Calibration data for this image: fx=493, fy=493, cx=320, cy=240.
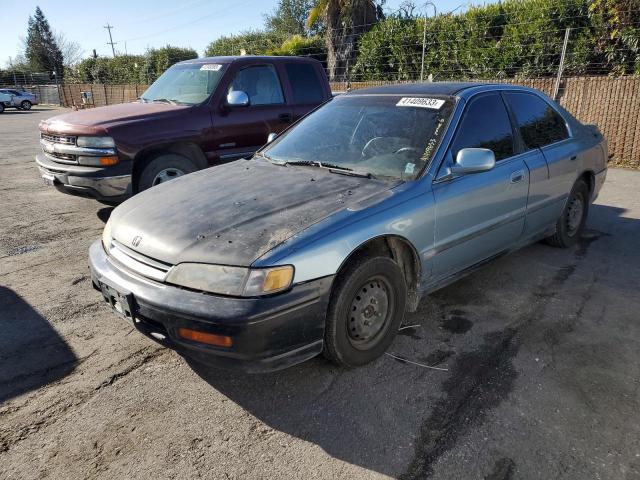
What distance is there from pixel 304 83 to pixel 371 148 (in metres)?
3.83

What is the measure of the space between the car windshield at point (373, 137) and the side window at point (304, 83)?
113 inches

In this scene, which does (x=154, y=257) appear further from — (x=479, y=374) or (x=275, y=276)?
(x=479, y=374)

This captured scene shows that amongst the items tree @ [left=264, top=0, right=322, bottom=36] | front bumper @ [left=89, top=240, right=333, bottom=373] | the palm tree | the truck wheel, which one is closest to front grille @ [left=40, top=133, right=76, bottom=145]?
the truck wheel

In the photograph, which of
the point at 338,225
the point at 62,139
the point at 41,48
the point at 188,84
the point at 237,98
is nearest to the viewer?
the point at 338,225

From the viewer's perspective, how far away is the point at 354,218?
277 centimetres

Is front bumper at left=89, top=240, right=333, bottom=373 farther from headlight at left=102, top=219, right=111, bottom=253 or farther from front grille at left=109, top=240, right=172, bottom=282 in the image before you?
headlight at left=102, top=219, right=111, bottom=253

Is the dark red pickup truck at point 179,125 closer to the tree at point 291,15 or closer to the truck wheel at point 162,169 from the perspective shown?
the truck wheel at point 162,169

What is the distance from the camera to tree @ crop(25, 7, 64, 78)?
68438 mm

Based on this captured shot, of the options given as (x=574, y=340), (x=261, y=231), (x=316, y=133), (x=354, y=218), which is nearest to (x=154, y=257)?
(x=261, y=231)

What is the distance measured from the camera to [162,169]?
5738 mm

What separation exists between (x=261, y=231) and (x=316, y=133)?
1.57 meters

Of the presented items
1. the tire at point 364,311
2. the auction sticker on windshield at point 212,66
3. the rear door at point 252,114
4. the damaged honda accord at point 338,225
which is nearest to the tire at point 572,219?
the damaged honda accord at point 338,225

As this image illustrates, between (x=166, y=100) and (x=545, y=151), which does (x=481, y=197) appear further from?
(x=166, y=100)

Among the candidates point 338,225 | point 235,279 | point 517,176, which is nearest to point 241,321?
point 235,279
